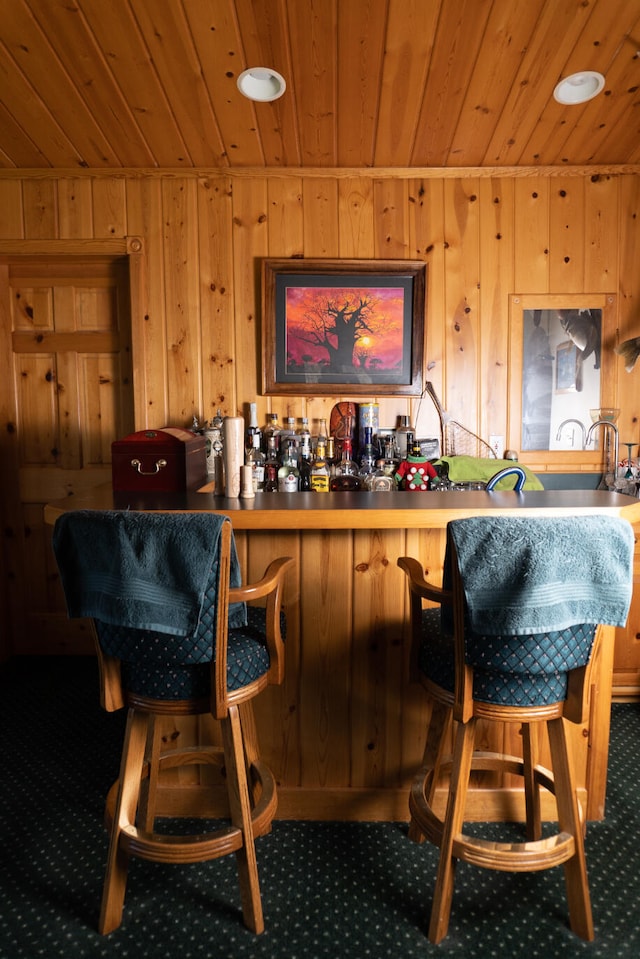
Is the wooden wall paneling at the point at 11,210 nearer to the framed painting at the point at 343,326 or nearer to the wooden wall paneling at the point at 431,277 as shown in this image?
the framed painting at the point at 343,326

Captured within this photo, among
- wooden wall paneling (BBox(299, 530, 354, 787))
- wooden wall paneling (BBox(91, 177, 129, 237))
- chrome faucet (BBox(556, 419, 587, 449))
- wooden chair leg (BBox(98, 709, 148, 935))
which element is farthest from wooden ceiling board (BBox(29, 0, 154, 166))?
chrome faucet (BBox(556, 419, 587, 449))

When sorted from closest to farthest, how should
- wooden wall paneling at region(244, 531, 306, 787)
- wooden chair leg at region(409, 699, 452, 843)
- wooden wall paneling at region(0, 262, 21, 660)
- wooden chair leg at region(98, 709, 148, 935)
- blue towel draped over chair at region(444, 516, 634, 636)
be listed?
blue towel draped over chair at region(444, 516, 634, 636), wooden chair leg at region(98, 709, 148, 935), wooden chair leg at region(409, 699, 452, 843), wooden wall paneling at region(244, 531, 306, 787), wooden wall paneling at region(0, 262, 21, 660)

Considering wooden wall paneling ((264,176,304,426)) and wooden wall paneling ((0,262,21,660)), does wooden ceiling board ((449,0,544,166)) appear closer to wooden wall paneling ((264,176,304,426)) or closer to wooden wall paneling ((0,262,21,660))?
wooden wall paneling ((264,176,304,426))

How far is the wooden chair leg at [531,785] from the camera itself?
1772mm

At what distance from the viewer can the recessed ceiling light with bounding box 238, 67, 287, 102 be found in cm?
251

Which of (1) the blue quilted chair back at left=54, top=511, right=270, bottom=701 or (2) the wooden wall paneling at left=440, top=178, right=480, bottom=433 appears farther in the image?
(2) the wooden wall paneling at left=440, top=178, right=480, bottom=433

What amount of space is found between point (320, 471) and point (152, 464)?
105 centimetres

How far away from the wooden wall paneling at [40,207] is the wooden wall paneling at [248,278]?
932 mm

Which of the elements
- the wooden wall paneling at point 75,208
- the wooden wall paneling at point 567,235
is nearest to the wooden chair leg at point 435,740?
the wooden wall paneling at point 567,235

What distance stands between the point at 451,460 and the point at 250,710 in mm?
1620

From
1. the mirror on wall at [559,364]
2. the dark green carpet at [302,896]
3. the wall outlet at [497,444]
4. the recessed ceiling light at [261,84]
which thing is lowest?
the dark green carpet at [302,896]

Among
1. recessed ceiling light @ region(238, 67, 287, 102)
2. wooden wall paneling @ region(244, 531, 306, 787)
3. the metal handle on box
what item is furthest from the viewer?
recessed ceiling light @ region(238, 67, 287, 102)

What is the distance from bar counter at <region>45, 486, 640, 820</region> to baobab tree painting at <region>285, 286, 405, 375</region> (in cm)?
147

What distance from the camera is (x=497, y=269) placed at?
331cm
